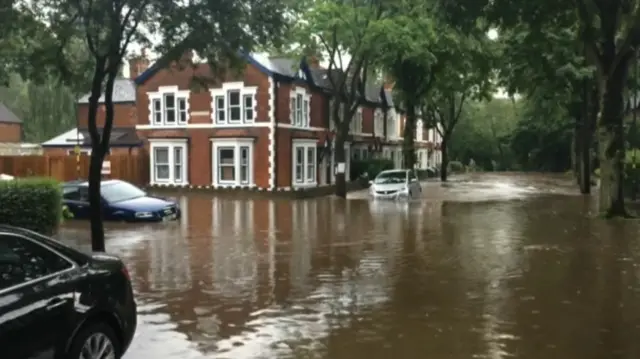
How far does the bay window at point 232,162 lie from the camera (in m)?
37.8

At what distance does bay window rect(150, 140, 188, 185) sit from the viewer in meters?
39.5

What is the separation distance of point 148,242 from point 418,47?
19.4 meters

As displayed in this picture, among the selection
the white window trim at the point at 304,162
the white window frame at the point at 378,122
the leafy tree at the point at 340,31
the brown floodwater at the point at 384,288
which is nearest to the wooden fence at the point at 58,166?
the white window trim at the point at 304,162

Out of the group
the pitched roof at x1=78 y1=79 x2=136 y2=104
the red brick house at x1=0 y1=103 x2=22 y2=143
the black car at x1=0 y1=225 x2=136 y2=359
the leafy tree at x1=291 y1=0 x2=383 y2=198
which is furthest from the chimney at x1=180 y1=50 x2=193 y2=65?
the red brick house at x1=0 y1=103 x2=22 y2=143

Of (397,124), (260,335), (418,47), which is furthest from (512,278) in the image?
(397,124)

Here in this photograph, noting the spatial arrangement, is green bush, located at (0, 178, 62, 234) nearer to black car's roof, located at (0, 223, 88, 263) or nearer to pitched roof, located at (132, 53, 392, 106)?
black car's roof, located at (0, 223, 88, 263)

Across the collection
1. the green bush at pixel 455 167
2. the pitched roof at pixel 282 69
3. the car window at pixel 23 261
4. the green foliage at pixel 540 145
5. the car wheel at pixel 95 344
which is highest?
the pitched roof at pixel 282 69

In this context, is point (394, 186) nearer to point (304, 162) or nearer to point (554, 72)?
point (554, 72)

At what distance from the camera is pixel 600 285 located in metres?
10.3

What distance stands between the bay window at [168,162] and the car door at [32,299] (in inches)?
1355

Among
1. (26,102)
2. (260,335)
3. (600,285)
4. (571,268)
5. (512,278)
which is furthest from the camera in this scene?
(26,102)

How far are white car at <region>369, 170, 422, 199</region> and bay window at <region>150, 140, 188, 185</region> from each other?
12.2 metres

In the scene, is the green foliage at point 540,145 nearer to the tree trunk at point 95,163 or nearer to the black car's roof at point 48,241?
the tree trunk at point 95,163

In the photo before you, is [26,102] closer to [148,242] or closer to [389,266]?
[148,242]
